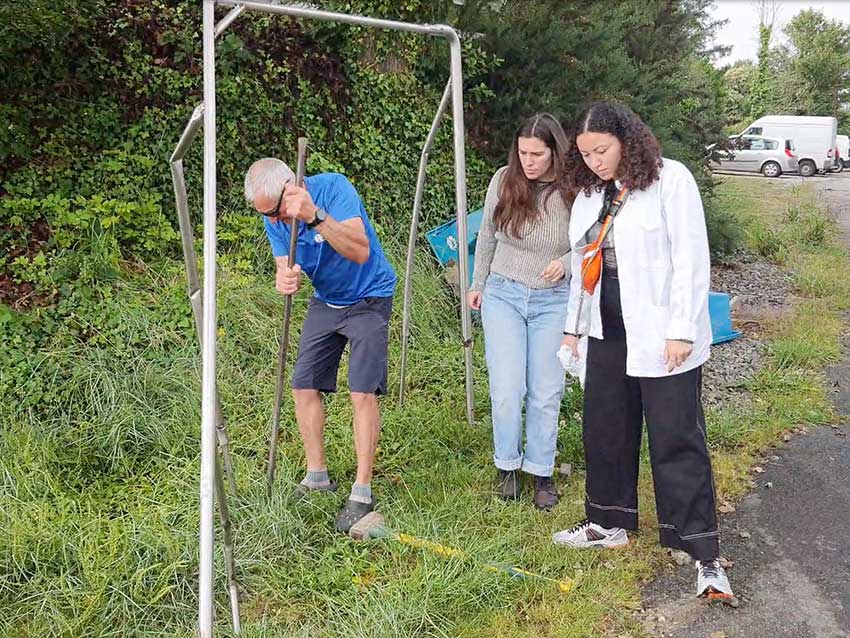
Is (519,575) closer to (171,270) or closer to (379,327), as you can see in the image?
(379,327)

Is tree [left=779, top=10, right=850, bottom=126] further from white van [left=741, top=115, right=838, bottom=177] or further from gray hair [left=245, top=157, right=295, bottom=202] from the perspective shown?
gray hair [left=245, top=157, right=295, bottom=202]

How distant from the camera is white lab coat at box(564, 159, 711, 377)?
2562 mm

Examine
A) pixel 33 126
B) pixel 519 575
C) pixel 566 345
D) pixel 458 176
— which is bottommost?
pixel 519 575

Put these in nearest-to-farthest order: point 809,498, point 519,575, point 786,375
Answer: point 519,575 → point 809,498 → point 786,375

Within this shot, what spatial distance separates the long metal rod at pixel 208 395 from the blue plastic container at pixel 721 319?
4473 millimetres

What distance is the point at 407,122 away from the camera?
638 centimetres

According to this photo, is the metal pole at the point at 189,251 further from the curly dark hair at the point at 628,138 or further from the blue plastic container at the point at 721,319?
the blue plastic container at the point at 721,319

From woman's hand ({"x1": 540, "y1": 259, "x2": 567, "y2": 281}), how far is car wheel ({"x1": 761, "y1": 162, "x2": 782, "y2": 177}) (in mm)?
23530

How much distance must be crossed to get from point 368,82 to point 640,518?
4228 mm

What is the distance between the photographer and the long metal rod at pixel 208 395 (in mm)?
2025

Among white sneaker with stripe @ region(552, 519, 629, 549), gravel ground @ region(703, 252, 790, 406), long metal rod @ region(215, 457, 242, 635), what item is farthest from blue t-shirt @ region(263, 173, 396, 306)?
gravel ground @ region(703, 252, 790, 406)

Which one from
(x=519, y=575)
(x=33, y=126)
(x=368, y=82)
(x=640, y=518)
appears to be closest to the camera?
(x=519, y=575)

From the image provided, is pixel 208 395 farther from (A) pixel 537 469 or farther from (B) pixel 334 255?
(A) pixel 537 469

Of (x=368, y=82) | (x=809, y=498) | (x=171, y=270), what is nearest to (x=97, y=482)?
(x=171, y=270)
